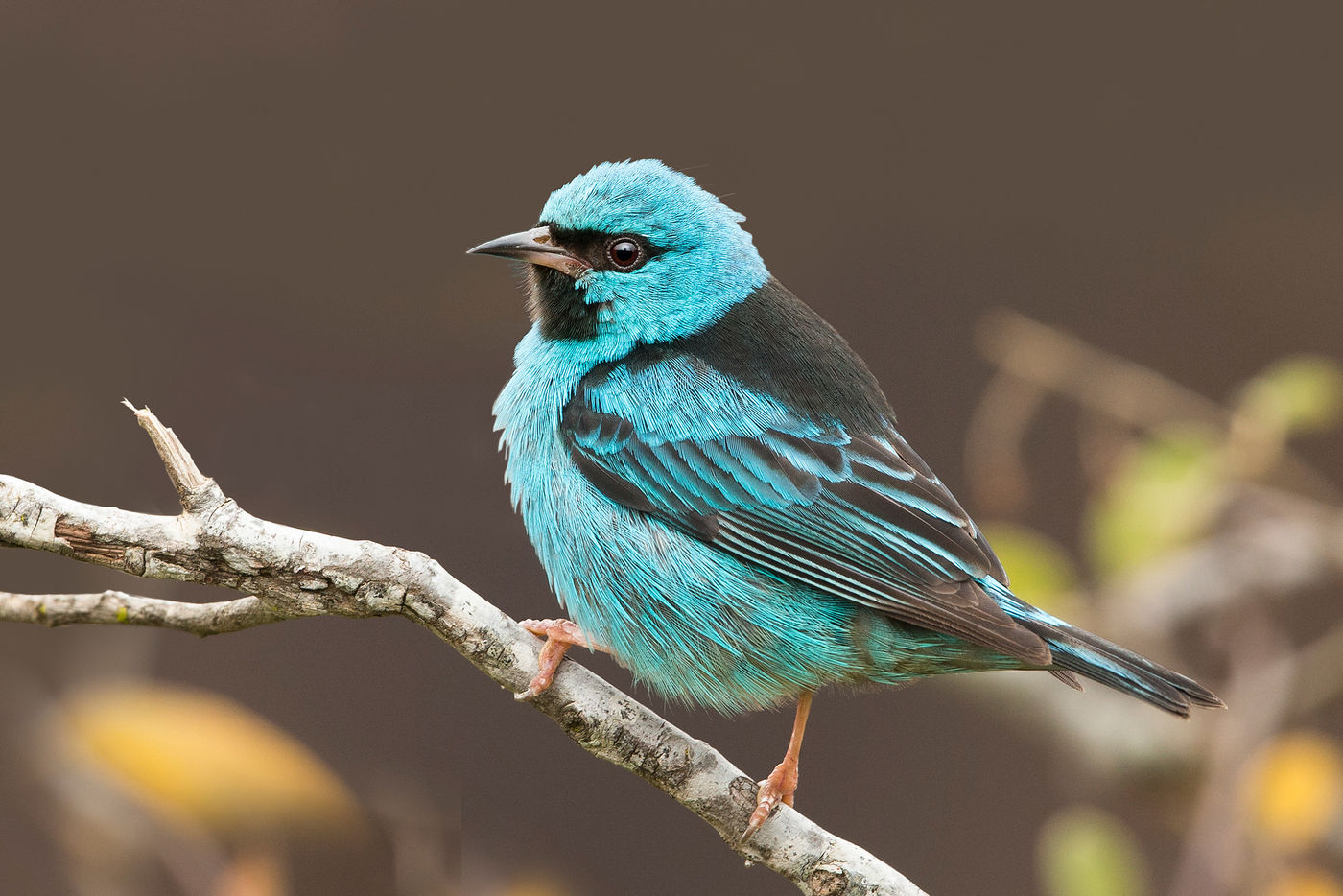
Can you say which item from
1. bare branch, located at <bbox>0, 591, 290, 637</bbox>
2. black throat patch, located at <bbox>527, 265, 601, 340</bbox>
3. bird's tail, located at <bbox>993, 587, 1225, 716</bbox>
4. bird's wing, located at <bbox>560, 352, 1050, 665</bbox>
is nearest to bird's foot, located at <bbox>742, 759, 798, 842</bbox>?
bird's wing, located at <bbox>560, 352, 1050, 665</bbox>

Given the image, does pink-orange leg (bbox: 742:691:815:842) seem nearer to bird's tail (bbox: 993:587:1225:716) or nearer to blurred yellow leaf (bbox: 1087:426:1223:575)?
bird's tail (bbox: 993:587:1225:716)

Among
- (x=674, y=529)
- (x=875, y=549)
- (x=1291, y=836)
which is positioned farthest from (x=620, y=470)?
(x=1291, y=836)

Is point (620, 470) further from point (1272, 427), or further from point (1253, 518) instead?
point (1253, 518)

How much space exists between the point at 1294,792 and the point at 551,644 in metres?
2.26

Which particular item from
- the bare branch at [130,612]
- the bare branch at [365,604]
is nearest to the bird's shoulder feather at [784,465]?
the bare branch at [365,604]

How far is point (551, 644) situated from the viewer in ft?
8.72

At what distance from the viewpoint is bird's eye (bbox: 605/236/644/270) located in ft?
10.9

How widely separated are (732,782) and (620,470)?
2.71ft

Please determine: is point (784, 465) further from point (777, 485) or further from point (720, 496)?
point (720, 496)

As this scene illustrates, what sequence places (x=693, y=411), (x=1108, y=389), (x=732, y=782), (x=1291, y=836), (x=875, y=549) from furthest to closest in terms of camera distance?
(x=1108, y=389) < (x=1291, y=836) < (x=693, y=411) < (x=875, y=549) < (x=732, y=782)

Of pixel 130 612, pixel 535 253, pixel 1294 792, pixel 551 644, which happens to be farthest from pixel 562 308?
pixel 1294 792

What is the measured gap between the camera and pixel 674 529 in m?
2.96

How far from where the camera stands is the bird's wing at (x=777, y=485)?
9.32ft

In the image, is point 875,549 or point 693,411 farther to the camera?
point 693,411
